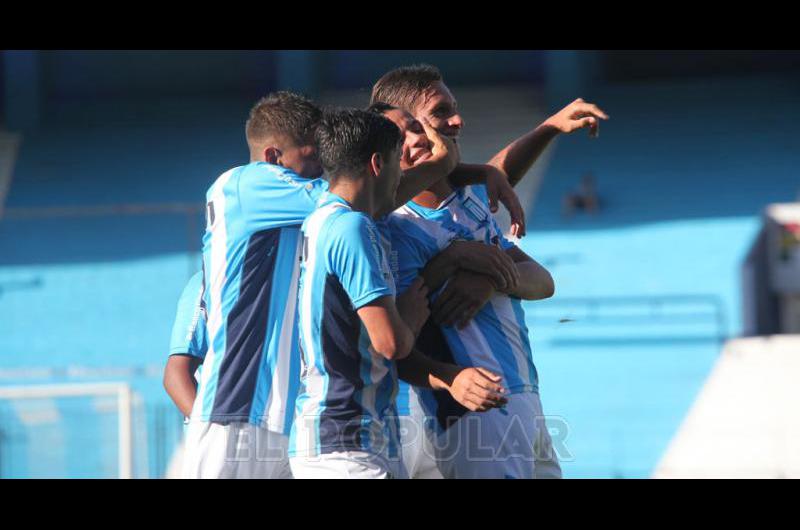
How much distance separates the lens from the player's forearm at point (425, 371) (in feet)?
9.18

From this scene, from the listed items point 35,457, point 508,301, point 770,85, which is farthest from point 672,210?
point 508,301

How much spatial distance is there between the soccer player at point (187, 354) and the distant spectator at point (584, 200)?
347 inches

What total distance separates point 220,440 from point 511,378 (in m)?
0.84

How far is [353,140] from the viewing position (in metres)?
2.72

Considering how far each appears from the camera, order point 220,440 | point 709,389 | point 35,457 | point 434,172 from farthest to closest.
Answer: point 709,389, point 35,457, point 220,440, point 434,172

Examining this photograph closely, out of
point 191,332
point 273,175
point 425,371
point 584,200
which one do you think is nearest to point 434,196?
point 273,175

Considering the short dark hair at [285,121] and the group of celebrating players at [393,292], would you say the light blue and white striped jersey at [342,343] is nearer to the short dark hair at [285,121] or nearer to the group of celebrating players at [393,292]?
the group of celebrating players at [393,292]

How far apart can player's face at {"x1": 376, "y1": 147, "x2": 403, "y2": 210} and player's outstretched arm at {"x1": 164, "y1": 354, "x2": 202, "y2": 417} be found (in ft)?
3.52

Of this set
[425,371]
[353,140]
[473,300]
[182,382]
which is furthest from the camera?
[182,382]

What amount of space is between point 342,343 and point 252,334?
1.82 ft

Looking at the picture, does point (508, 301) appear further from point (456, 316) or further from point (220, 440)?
point (220, 440)

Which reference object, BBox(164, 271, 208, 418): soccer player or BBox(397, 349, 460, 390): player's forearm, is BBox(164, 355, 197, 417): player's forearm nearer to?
BBox(164, 271, 208, 418): soccer player

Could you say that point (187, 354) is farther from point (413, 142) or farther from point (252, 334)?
point (413, 142)

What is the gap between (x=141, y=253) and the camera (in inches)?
465
